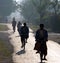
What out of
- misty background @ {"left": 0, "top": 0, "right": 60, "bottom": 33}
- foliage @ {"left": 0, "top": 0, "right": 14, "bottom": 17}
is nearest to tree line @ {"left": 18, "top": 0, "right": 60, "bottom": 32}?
misty background @ {"left": 0, "top": 0, "right": 60, "bottom": 33}

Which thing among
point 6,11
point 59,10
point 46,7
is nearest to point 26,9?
point 6,11

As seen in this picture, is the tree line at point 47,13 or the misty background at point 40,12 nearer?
the tree line at point 47,13

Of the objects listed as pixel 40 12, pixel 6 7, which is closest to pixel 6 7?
pixel 6 7

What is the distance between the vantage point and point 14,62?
691 inches

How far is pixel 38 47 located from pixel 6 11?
107 m

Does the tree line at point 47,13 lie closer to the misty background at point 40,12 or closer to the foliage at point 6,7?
the misty background at point 40,12

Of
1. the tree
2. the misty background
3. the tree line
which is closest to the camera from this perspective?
the tree line

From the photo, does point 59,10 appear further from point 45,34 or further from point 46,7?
point 45,34

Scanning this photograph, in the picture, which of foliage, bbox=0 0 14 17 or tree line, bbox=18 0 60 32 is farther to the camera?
foliage, bbox=0 0 14 17

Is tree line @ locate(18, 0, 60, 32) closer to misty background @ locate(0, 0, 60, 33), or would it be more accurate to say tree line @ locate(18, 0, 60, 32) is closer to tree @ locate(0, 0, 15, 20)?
misty background @ locate(0, 0, 60, 33)

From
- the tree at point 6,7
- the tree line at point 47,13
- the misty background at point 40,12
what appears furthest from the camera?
the tree at point 6,7

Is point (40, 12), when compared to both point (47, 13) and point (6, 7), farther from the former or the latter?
point (6, 7)

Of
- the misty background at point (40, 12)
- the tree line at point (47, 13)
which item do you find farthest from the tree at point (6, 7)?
the tree line at point (47, 13)

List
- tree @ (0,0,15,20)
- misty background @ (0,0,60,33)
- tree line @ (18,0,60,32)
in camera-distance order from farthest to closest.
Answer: tree @ (0,0,15,20) < misty background @ (0,0,60,33) < tree line @ (18,0,60,32)
